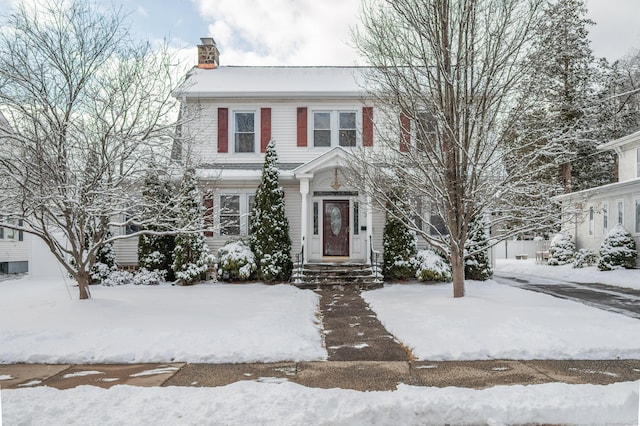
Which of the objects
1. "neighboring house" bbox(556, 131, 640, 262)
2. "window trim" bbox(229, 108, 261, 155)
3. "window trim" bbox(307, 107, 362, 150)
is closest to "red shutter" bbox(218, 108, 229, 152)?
"window trim" bbox(229, 108, 261, 155)

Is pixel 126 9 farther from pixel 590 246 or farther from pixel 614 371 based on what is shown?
pixel 590 246

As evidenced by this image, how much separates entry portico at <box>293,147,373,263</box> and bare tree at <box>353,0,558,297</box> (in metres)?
4.44

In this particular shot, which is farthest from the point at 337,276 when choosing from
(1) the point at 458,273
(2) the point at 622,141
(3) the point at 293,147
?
(2) the point at 622,141

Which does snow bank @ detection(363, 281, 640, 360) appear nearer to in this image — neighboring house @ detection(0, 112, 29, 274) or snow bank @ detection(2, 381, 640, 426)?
snow bank @ detection(2, 381, 640, 426)

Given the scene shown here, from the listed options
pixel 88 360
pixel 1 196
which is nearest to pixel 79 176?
pixel 1 196

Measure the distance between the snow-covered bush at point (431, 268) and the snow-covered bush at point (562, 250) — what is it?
9.35 meters

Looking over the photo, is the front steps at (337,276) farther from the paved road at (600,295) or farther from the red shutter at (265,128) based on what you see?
the paved road at (600,295)

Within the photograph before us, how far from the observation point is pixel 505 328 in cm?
614

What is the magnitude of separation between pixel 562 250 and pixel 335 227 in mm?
10682

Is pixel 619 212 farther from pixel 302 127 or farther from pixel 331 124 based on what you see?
pixel 302 127

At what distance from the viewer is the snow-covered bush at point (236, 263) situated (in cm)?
1202

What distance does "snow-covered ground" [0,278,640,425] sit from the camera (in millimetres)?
3428

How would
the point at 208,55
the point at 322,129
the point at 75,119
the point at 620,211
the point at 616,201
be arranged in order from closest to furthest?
the point at 75,119, the point at 322,129, the point at 208,55, the point at 620,211, the point at 616,201

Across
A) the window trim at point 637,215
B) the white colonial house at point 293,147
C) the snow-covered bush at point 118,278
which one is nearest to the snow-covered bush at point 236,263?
the white colonial house at point 293,147
